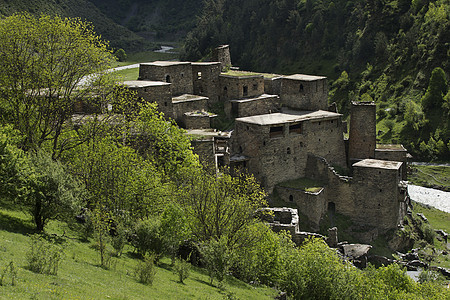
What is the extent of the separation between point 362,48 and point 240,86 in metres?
61.4

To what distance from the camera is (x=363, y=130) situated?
52844mm

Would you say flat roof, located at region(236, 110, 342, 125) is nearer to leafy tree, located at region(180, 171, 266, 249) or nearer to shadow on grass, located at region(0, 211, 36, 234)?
leafy tree, located at region(180, 171, 266, 249)

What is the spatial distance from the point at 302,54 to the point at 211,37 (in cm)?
2258

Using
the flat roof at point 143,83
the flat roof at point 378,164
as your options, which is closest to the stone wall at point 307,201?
A: the flat roof at point 378,164

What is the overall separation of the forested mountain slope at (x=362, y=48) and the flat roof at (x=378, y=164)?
25911mm

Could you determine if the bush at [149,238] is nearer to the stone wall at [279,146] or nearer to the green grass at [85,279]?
the green grass at [85,279]

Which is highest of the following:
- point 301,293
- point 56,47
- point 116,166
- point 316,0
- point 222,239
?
point 316,0

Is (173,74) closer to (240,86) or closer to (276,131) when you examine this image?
(240,86)

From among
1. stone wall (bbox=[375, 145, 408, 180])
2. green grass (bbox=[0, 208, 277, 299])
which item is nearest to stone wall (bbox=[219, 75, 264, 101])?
stone wall (bbox=[375, 145, 408, 180])

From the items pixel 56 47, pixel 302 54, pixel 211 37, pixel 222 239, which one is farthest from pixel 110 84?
pixel 302 54

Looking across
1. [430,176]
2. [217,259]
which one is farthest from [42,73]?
[430,176]

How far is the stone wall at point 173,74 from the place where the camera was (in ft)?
164

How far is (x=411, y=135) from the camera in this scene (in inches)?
3374

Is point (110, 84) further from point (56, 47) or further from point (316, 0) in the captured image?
point (316, 0)
